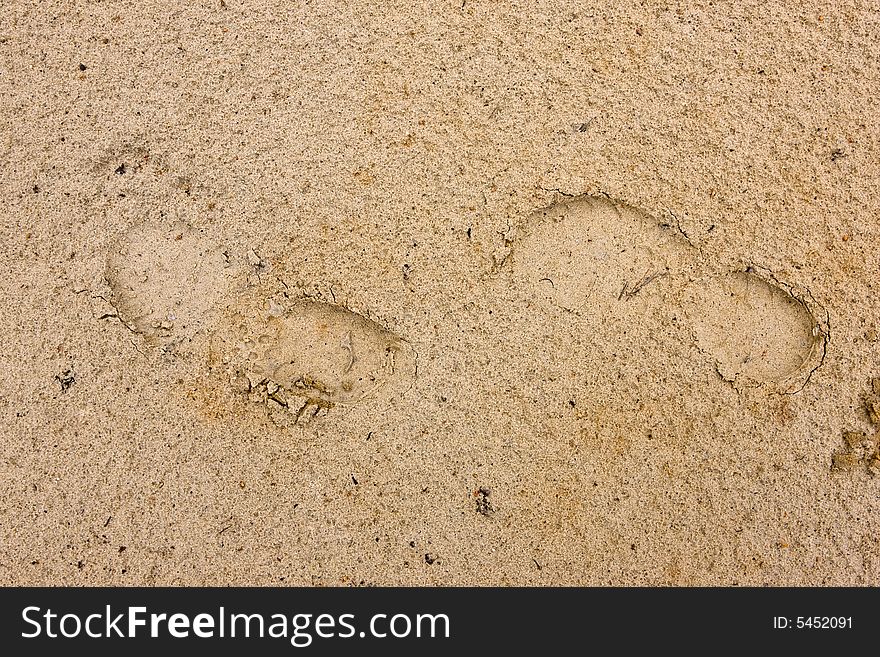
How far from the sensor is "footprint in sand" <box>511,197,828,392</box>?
1.72 meters

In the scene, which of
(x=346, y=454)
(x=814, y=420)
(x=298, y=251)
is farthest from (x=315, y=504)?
(x=814, y=420)

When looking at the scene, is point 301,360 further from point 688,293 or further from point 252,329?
point 688,293

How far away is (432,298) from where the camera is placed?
5.65 feet

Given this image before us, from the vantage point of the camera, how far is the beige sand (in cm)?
170

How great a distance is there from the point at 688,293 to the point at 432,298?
649 millimetres

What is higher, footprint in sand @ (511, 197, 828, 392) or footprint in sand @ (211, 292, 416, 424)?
footprint in sand @ (511, 197, 828, 392)

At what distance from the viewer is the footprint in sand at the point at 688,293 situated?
1723mm

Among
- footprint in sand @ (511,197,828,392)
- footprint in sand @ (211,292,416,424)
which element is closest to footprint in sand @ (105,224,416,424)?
footprint in sand @ (211,292,416,424)

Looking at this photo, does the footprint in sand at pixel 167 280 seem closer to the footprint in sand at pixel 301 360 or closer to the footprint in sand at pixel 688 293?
the footprint in sand at pixel 301 360

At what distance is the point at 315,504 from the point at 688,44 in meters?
1.52

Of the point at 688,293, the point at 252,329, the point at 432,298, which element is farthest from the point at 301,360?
the point at 688,293

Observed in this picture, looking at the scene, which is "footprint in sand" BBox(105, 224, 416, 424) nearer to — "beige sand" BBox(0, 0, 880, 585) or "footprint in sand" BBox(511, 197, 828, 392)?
"beige sand" BBox(0, 0, 880, 585)

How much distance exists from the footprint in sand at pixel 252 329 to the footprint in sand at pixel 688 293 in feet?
1.42

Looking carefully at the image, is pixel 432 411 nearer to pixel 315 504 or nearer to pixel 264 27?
pixel 315 504
